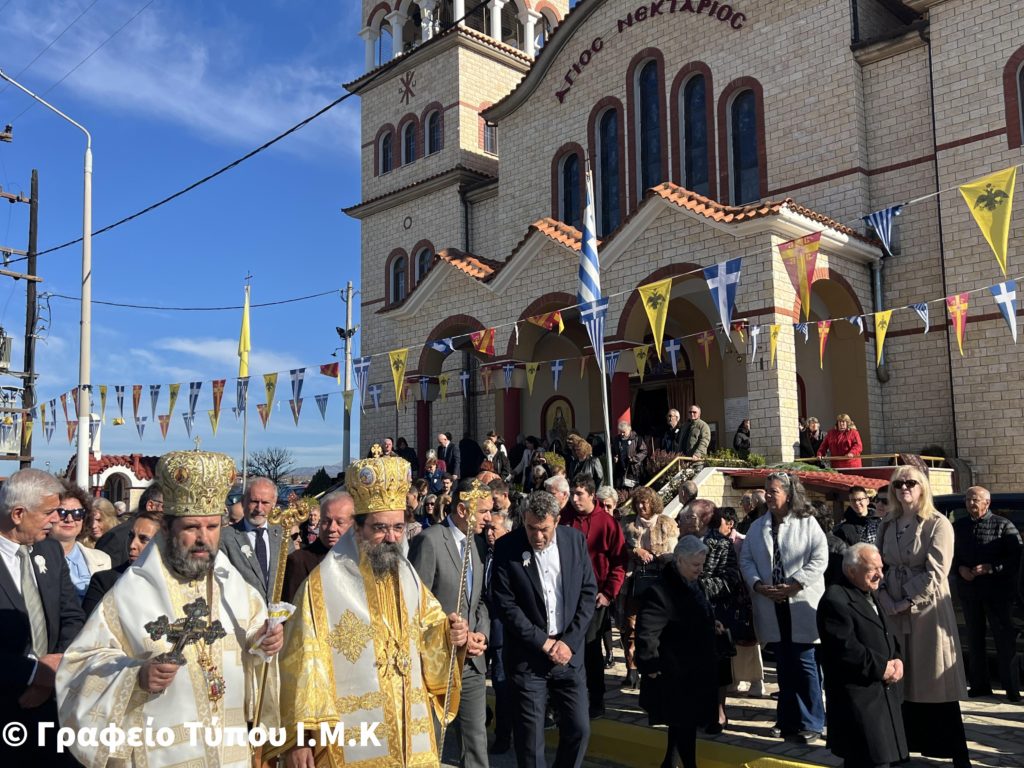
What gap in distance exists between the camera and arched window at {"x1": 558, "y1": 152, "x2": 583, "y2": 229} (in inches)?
841

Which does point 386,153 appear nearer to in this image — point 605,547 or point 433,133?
point 433,133

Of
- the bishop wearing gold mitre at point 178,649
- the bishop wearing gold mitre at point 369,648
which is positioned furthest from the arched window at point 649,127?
the bishop wearing gold mitre at point 178,649

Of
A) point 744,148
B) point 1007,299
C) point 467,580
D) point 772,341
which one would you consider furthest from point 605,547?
point 744,148

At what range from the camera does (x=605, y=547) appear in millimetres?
7410

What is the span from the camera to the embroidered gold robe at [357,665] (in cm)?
364

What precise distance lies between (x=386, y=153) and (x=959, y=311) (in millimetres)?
17226

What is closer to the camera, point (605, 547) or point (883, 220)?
point (605, 547)

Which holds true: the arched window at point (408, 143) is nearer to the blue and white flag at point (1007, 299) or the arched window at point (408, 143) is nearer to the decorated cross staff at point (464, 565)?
the blue and white flag at point (1007, 299)

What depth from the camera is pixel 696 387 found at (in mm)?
19562

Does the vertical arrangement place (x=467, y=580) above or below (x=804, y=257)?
below

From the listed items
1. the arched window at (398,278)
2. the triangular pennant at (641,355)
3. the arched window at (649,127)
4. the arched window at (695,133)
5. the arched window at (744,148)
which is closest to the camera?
the triangular pennant at (641,355)

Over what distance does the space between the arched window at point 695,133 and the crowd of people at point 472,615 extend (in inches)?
454

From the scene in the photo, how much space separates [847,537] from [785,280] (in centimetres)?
848

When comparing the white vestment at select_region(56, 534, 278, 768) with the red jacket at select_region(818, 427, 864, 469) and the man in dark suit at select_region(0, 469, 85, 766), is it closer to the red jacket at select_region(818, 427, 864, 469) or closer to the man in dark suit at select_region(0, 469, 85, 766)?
the man in dark suit at select_region(0, 469, 85, 766)
